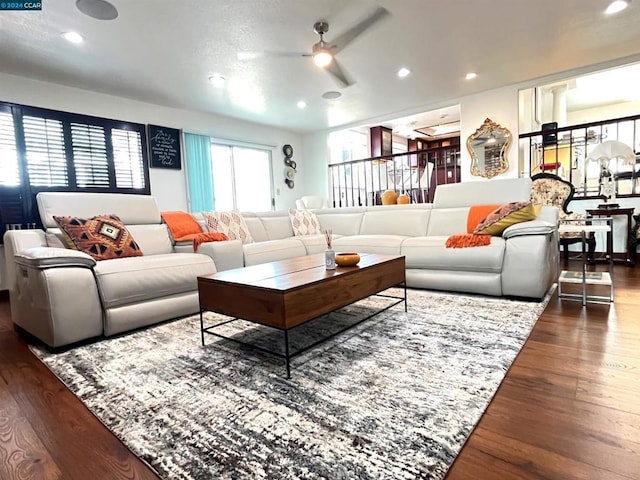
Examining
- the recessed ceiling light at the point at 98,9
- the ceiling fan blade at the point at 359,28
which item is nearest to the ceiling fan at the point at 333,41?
the ceiling fan blade at the point at 359,28

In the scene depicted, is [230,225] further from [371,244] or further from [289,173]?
[289,173]

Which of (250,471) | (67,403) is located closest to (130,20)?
(67,403)

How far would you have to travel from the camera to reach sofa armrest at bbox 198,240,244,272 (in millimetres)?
2920

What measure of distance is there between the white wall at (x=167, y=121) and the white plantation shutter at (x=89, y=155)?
0.81ft

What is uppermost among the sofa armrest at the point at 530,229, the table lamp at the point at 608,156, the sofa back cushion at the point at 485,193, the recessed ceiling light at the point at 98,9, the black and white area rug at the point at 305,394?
the recessed ceiling light at the point at 98,9

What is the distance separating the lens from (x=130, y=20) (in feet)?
9.25

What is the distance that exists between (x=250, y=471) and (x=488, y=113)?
225 inches

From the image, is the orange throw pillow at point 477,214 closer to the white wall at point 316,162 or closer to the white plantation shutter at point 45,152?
the white wall at point 316,162

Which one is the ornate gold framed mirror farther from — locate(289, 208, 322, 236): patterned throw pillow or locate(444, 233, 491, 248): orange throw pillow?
locate(444, 233, 491, 248): orange throw pillow

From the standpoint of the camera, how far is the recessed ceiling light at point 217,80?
4.08 m

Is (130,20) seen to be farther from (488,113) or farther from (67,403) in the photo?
(488,113)

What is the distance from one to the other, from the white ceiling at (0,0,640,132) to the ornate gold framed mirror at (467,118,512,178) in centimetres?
64

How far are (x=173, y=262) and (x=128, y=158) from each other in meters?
3.06

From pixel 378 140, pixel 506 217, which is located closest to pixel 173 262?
pixel 506 217
